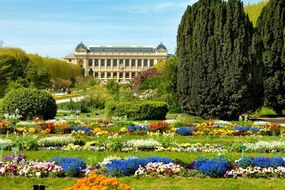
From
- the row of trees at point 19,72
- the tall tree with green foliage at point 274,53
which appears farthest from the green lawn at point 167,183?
the row of trees at point 19,72

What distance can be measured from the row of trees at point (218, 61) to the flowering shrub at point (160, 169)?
44.3 feet

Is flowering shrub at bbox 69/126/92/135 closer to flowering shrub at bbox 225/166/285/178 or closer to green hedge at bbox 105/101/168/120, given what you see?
green hedge at bbox 105/101/168/120

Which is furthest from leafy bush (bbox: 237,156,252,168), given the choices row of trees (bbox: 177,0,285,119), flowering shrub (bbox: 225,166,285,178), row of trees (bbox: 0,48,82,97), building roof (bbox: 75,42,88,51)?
building roof (bbox: 75,42,88,51)

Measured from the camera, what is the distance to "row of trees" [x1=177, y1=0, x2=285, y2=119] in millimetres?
22344

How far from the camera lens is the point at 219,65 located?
895 inches

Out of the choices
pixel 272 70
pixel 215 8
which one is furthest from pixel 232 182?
pixel 272 70

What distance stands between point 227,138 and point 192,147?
2.67 m

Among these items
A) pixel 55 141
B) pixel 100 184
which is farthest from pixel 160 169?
pixel 55 141

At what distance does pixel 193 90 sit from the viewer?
23062 mm

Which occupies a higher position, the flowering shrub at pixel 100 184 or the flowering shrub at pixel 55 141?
the flowering shrub at pixel 100 184

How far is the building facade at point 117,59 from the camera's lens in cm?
13538

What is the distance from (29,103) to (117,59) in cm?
11533

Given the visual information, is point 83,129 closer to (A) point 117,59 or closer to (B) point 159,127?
(B) point 159,127

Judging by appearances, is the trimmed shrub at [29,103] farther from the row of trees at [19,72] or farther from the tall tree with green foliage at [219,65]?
the row of trees at [19,72]
